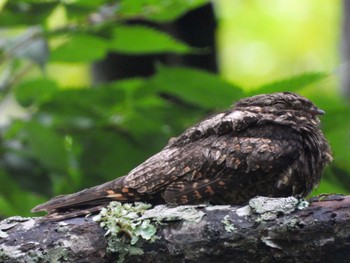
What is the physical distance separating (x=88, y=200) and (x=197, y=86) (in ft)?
3.97

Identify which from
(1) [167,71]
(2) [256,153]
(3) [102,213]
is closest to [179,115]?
(1) [167,71]

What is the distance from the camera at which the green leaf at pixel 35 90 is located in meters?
4.68

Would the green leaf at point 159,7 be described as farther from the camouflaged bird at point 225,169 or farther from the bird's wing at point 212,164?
the bird's wing at point 212,164

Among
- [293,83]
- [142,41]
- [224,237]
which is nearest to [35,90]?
[142,41]

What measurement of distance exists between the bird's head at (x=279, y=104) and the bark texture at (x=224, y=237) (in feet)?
2.82

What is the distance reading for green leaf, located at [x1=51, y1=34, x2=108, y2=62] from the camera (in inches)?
183

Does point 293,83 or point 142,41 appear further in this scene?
point 142,41

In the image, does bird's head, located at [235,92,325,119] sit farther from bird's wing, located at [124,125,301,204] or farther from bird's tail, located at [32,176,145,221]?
bird's tail, located at [32,176,145,221]

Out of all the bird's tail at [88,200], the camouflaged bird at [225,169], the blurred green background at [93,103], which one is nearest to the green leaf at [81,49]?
the blurred green background at [93,103]

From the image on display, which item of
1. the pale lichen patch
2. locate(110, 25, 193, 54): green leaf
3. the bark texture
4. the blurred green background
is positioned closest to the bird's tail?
the bark texture

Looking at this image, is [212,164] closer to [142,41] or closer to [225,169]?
[225,169]

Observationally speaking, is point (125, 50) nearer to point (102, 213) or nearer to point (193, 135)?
point (193, 135)

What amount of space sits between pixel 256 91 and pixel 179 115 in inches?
25.7

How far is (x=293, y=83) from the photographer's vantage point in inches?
164
